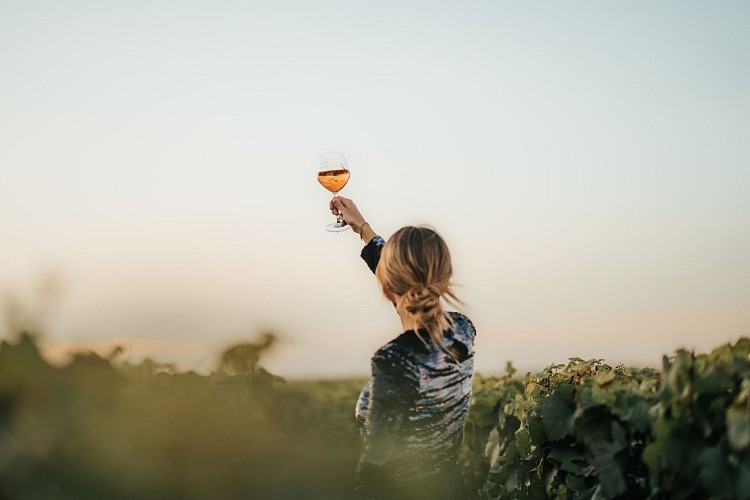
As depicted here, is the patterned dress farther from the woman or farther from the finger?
the finger

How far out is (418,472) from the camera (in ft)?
13.5

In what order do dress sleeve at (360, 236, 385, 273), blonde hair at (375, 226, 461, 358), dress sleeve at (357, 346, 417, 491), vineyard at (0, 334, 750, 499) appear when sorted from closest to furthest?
vineyard at (0, 334, 750, 499) → dress sleeve at (357, 346, 417, 491) → blonde hair at (375, 226, 461, 358) → dress sleeve at (360, 236, 385, 273)

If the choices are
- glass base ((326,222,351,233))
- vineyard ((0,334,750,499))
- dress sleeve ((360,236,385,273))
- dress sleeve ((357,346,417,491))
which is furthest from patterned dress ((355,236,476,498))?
glass base ((326,222,351,233))

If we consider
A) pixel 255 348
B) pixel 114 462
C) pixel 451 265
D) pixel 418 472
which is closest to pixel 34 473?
pixel 114 462

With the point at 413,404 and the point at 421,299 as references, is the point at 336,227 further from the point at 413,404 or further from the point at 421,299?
the point at 413,404

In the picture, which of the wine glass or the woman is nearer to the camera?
the woman

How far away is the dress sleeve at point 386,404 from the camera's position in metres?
3.97

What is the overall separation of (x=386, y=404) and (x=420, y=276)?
0.73 m

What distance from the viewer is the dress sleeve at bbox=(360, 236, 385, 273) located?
222 inches

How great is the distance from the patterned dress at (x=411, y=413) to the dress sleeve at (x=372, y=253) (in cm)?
147

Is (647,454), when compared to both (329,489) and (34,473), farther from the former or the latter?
(34,473)

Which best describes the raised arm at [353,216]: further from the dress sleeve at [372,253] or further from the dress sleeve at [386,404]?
the dress sleeve at [386,404]

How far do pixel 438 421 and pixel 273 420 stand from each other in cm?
242

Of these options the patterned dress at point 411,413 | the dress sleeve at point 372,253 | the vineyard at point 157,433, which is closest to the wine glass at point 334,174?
the dress sleeve at point 372,253
